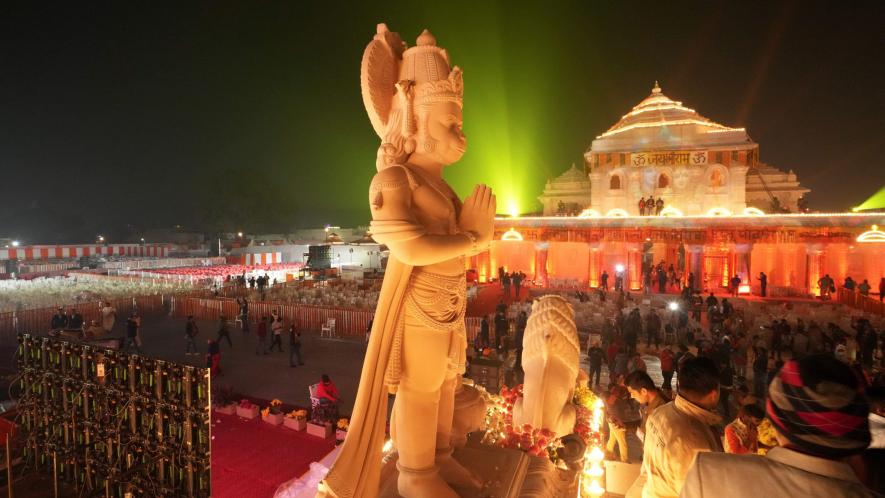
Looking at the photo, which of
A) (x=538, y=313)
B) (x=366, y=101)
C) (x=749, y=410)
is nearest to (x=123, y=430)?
(x=366, y=101)

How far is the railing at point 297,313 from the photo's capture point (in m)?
13.4

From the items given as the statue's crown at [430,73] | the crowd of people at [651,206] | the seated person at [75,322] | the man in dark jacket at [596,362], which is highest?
the crowd of people at [651,206]

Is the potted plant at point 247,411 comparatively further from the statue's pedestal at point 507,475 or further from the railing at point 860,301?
the railing at point 860,301

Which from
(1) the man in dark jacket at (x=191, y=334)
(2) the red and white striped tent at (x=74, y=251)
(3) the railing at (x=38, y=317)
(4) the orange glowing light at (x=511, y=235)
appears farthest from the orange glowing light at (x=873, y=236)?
(2) the red and white striped tent at (x=74, y=251)

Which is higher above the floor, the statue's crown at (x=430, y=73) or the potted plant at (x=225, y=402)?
the statue's crown at (x=430, y=73)

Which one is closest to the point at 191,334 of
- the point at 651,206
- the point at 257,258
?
the point at 651,206

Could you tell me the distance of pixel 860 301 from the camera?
577 inches

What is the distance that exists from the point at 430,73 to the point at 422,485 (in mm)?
2540

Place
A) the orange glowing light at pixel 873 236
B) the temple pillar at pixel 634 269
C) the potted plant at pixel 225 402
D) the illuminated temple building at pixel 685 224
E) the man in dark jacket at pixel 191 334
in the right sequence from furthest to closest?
the temple pillar at pixel 634 269 → the illuminated temple building at pixel 685 224 → the orange glowing light at pixel 873 236 → the man in dark jacket at pixel 191 334 → the potted plant at pixel 225 402

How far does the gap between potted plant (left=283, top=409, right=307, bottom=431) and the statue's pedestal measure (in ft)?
13.5

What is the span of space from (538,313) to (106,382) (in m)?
4.13

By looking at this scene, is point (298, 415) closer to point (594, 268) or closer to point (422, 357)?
point (422, 357)

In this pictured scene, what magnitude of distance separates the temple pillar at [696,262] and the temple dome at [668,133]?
25.0ft

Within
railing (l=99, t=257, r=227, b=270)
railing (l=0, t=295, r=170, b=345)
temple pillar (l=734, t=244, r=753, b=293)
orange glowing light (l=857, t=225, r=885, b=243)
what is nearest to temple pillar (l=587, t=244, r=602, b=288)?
temple pillar (l=734, t=244, r=753, b=293)
